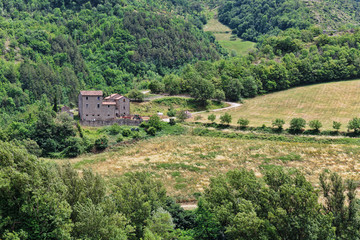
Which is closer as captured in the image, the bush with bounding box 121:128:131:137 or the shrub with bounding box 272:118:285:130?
the bush with bounding box 121:128:131:137

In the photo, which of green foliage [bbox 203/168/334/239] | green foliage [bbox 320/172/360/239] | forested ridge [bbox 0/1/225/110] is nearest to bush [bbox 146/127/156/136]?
green foliage [bbox 203/168/334/239]

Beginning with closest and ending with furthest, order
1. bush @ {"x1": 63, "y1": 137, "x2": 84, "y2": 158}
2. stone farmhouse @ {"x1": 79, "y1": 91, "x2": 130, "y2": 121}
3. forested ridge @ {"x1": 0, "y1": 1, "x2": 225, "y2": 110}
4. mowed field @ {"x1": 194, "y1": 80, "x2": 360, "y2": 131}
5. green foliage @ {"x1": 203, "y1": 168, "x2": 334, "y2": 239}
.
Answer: green foliage @ {"x1": 203, "y1": 168, "x2": 334, "y2": 239}, bush @ {"x1": 63, "y1": 137, "x2": 84, "y2": 158}, stone farmhouse @ {"x1": 79, "y1": 91, "x2": 130, "y2": 121}, mowed field @ {"x1": 194, "y1": 80, "x2": 360, "y2": 131}, forested ridge @ {"x1": 0, "y1": 1, "x2": 225, "y2": 110}

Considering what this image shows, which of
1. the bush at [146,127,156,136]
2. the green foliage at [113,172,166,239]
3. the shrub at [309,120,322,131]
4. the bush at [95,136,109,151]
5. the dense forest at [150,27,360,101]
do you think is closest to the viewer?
the green foliage at [113,172,166,239]

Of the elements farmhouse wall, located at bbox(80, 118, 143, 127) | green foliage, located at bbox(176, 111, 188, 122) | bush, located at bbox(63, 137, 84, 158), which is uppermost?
green foliage, located at bbox(176, 111, 188, 122)

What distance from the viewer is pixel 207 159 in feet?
215

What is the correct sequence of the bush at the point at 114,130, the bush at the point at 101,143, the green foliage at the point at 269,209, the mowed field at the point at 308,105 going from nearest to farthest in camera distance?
the green foliage at the point at 269,209
the bush at the point at 101,143
the bush at the point at 114,130
the mowed field at the point at 308,105

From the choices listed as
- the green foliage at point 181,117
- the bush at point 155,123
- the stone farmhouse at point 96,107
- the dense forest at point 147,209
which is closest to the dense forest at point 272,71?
the green foliage at point 181,117

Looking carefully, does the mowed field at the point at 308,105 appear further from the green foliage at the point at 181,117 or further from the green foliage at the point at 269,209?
the green foliage at the point at 269,209

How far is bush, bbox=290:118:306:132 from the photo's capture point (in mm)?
75000

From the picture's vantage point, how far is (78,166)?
207 feet

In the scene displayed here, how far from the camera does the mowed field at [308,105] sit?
8562 cm

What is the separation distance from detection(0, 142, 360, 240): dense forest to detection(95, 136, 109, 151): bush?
108 ft

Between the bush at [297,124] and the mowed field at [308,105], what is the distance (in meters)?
3.95

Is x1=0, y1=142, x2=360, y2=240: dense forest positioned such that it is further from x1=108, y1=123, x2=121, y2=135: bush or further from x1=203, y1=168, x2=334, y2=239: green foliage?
x1=108, y1=123, x2=121, y2=135: bush
